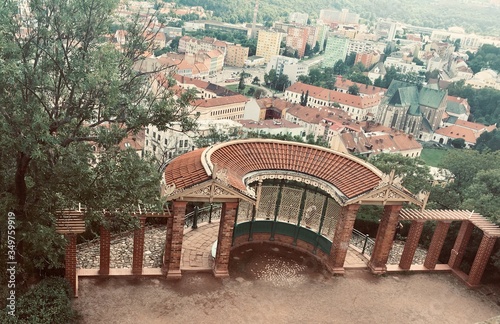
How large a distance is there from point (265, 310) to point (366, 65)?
166694 mm

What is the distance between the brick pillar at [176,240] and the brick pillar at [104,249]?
8.03 feet

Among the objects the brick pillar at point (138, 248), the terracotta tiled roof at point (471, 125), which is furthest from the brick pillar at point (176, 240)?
the terracotta tiled roof at point (471, 125)

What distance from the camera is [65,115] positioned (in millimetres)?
15070

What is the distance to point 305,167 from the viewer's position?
2247 cm

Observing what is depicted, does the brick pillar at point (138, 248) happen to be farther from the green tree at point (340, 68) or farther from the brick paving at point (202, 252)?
the green tree at point (340, 68)

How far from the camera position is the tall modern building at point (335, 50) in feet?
590

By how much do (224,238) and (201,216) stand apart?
5988 millimetres

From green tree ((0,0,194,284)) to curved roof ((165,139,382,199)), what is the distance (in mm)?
3241

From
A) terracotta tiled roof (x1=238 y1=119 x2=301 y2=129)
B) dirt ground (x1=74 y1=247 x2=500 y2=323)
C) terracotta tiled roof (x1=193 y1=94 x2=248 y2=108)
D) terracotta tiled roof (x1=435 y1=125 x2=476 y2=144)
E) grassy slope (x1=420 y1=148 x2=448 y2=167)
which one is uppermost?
dirt ground (x1=74 y1=247 x2=500 y2=323)

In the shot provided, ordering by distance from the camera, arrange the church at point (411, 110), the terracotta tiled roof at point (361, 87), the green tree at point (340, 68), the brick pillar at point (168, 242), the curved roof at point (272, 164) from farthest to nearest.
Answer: the green tree at point (340, 68)
the terracotta tiled roof at point (361, 87)
the church at point (411, 110)
the curved roof at point (272, 164)
the brick pillar at point (168, 242)

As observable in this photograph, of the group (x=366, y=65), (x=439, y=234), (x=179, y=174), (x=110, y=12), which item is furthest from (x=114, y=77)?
(x=366, y=65)

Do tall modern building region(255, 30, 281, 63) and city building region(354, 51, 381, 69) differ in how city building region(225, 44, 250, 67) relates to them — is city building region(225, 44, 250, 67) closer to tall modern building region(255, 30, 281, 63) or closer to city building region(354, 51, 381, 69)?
tall modern building region(255, 30, 281, 63)

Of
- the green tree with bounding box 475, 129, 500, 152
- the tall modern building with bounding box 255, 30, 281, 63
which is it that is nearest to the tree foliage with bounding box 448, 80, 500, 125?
the green tree with bounding box 475, 129, 500, 152

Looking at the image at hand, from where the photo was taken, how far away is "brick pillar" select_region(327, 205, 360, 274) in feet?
67.9
